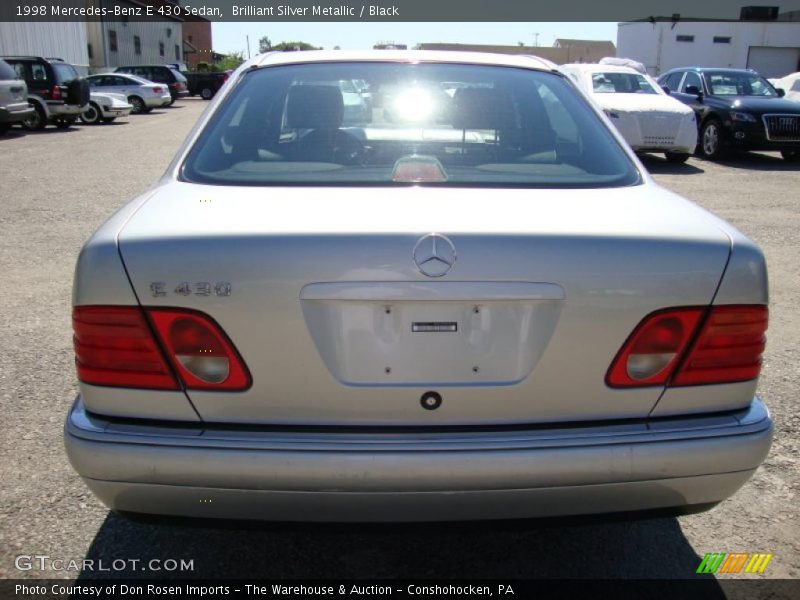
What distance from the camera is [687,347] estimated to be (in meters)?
1.97

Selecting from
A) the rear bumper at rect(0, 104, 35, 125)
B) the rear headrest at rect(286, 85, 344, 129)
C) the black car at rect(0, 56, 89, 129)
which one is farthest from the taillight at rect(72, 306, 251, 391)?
the black car at rect(0, 56, 89, 129)

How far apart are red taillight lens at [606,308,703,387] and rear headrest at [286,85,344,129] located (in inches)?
54.5

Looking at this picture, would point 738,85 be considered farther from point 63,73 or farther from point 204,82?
point 204,82

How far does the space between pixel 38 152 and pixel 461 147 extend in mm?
14150

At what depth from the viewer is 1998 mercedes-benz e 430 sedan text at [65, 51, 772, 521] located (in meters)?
1.86

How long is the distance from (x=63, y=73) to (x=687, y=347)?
21.1 metres

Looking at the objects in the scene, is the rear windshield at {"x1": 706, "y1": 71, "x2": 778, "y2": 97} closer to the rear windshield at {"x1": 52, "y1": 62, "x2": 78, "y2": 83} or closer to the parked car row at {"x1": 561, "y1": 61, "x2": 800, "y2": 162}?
the parked car row at {"x1": 561, "y1": 61, "x2": 800, "y2": 162}

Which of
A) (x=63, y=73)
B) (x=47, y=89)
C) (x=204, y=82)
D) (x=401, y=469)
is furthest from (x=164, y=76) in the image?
(x=401, y=469)

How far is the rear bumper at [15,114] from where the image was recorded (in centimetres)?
1650

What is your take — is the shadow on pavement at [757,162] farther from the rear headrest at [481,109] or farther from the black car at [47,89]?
the black car at [47,89]

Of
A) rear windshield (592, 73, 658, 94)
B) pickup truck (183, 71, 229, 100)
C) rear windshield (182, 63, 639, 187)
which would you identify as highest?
rear windshield (182, 63, 639, 187)

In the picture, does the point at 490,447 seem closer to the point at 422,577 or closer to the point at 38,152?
the point at 422,577

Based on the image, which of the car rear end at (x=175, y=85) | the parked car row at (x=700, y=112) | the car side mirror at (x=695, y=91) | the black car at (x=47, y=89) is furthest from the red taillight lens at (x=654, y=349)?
the car rear end at (x=175, y=85)

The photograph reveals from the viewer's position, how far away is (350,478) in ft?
6.11
